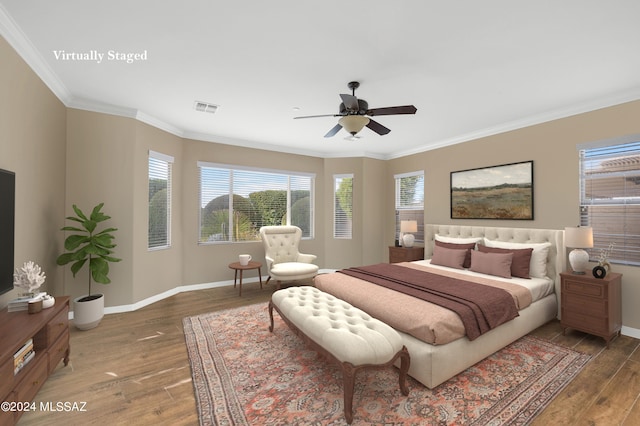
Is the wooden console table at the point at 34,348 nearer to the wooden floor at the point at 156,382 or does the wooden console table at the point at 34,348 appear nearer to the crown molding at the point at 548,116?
the wooden floor at the point at 156,382

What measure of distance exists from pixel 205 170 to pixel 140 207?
4.64 ft

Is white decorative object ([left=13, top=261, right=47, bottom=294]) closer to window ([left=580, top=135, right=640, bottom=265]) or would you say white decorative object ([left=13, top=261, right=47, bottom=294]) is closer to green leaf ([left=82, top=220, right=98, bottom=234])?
green leaf ([left=82, top=220, right=98, bottom=234])

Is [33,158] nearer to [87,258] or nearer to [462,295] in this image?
[87,258]

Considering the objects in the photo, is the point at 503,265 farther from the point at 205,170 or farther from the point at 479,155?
the point at 205,170

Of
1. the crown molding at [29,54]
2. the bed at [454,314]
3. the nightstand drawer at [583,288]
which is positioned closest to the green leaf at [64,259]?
the crown molding at [29,54]

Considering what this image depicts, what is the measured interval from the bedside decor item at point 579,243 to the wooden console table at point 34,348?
4970mm

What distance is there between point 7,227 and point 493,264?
5.03m

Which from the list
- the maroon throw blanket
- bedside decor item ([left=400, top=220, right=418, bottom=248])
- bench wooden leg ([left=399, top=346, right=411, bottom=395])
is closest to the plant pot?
the maroon throw blanket

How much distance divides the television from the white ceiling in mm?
1161

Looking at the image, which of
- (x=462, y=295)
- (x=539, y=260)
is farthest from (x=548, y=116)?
(x=462, y=295)

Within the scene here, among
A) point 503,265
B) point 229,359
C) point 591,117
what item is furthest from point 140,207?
point 591,117

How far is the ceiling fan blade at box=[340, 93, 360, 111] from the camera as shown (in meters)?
2.64

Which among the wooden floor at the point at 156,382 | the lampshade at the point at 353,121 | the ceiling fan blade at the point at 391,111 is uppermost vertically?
the ceiling fan blade at the point at 391,111

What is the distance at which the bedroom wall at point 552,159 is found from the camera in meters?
3.24
